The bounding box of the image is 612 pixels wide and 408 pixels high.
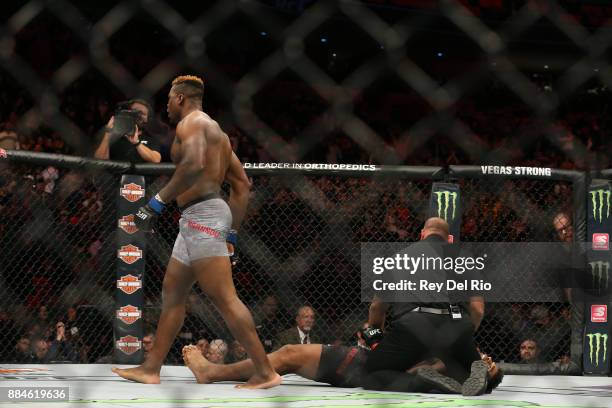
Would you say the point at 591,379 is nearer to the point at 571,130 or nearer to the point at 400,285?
the point at 400,285

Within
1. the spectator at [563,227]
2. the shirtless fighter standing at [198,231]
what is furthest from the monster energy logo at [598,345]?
the shirtless fighter standing at [198,231]

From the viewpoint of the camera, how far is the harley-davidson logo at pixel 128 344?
15.7 feet

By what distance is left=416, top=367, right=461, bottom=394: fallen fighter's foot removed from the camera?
3.45 meters

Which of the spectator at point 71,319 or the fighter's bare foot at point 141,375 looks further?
the spectator at point 71,319

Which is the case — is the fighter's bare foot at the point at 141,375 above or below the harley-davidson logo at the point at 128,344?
below

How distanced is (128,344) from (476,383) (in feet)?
6.59

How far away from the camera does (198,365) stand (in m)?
3.69

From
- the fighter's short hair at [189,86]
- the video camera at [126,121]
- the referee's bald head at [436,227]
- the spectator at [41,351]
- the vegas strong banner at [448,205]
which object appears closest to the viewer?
the fighter's short hair at [189,86]

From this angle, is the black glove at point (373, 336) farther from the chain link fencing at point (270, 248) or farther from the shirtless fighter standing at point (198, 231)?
the chain link fencing at point (270, 248)

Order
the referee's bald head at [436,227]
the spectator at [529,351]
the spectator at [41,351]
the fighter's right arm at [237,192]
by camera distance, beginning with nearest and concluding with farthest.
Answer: the fighter's right arm at [237,192] < the referee's bald head at [436,227] < the spectator at [41,351] < the spectator at [529,351]

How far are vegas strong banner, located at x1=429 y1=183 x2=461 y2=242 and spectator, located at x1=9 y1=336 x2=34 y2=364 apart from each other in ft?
6.86

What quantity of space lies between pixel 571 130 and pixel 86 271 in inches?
195

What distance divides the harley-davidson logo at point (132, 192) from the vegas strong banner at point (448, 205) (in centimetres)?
145

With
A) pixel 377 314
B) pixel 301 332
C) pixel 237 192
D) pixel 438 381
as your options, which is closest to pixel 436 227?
pixel 377 314
